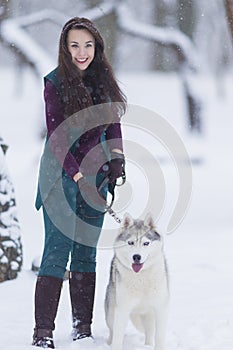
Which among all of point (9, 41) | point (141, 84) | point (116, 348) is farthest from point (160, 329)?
point (141, 84)

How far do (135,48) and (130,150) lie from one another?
16.6 metres

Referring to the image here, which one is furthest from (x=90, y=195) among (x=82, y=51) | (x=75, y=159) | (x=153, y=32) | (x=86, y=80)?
(x=153, y=32)

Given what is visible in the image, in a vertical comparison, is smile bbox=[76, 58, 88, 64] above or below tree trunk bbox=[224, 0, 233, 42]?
below

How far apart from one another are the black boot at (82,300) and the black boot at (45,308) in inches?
6.5

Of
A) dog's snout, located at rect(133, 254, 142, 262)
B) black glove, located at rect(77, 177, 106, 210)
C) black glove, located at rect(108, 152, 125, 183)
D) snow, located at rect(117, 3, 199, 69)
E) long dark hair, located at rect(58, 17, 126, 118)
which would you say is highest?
snow, located at rect(117, 3, 199, 69)

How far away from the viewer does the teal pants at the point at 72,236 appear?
3.57m

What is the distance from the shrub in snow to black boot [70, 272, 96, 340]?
4.67 feet

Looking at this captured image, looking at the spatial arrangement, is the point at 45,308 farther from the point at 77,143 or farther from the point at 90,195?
the point at 77,143

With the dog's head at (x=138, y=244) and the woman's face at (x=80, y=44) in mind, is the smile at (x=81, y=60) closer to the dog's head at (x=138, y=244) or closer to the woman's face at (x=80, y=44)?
the woman's face at (x=80, y=44)

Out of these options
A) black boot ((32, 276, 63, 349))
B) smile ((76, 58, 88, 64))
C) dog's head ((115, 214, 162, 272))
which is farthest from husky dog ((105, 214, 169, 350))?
smile ((76, 58, 88, 64))

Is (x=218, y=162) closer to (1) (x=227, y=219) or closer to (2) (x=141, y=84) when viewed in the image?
(1) (x=227, y=219)

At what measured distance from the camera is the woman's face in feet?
11.7

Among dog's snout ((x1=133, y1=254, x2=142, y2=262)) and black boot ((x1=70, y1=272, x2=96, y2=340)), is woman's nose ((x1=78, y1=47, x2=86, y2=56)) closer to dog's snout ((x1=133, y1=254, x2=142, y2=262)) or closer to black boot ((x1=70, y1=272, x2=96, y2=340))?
dog's snout ((x1=133, y1=254, x2=142, y2=262))

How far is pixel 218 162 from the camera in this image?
1453cm
